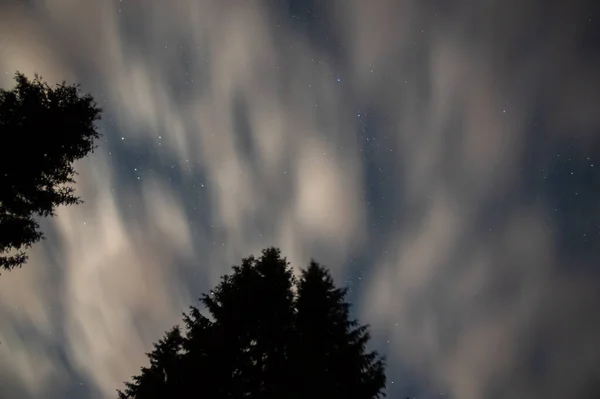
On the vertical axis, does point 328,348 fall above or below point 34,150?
below

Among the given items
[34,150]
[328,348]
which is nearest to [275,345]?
[328,348]

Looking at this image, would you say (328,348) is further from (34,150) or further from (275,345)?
(34,150)

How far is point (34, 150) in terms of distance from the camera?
40.7ft

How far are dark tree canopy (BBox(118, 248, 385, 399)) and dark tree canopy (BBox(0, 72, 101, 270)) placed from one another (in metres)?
7.21

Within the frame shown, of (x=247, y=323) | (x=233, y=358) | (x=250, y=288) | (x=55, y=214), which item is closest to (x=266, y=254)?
(x=250, y=288)

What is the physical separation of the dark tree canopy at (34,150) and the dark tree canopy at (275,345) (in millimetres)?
7207

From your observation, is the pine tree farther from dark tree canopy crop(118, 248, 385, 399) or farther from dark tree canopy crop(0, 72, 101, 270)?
dark tree canopy crop(0, 72, 101, 270)

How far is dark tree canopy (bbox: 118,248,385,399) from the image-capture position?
9.15 m

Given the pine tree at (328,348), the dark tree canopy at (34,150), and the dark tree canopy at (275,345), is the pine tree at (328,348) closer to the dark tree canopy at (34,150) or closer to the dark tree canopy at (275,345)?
the dark tree canopy at (275,345)

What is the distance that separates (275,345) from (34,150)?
1159 cm

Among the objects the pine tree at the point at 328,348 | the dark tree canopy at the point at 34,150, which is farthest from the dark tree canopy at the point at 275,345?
the dark tree canopy at the point at 34,150

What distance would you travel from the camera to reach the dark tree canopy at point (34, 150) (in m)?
12.0

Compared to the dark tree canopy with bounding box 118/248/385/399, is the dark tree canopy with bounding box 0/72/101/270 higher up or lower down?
higher up

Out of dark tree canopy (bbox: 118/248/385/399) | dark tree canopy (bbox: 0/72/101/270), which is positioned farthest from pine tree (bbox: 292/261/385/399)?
dark tree canopy (bbox: 0/72/101/270)
